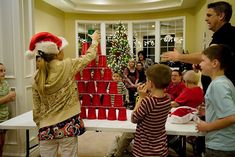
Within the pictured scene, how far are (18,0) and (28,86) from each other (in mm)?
1154

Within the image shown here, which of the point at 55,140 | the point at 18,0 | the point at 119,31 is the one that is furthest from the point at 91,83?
the point at 119,31

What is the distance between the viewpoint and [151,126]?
177 cm

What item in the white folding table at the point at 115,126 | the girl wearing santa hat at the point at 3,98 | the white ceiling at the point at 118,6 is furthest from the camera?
the white ceiling at the point at 118,6

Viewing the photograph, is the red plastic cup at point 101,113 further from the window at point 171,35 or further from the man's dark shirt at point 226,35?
the window at point 171,35

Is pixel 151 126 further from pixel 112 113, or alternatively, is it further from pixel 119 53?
pixel 119 53

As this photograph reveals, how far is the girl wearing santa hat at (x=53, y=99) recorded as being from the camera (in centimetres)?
197

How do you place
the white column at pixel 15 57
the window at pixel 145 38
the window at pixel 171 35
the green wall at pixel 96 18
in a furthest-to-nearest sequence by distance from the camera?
the window at pixel 145 38 < the window at pixel 171 35 < the green wall at pixel 96 18 < the white column at pixel 15 57

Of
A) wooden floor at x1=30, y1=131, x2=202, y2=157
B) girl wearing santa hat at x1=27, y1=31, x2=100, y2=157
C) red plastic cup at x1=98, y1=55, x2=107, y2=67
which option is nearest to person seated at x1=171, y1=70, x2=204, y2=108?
red plastic cup at x1=98, y1=55, x2=107, y2=67

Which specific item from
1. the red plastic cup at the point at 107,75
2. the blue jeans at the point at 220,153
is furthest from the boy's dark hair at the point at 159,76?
the red plastic cup at the point at 107,75

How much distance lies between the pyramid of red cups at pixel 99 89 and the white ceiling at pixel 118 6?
522 centimetres

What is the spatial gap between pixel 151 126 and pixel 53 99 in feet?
2.67

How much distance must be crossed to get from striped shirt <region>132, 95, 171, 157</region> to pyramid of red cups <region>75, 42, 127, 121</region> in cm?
69

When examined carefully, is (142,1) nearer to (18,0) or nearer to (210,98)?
(18,0)

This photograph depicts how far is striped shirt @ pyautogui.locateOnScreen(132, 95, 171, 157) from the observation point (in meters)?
1.73
